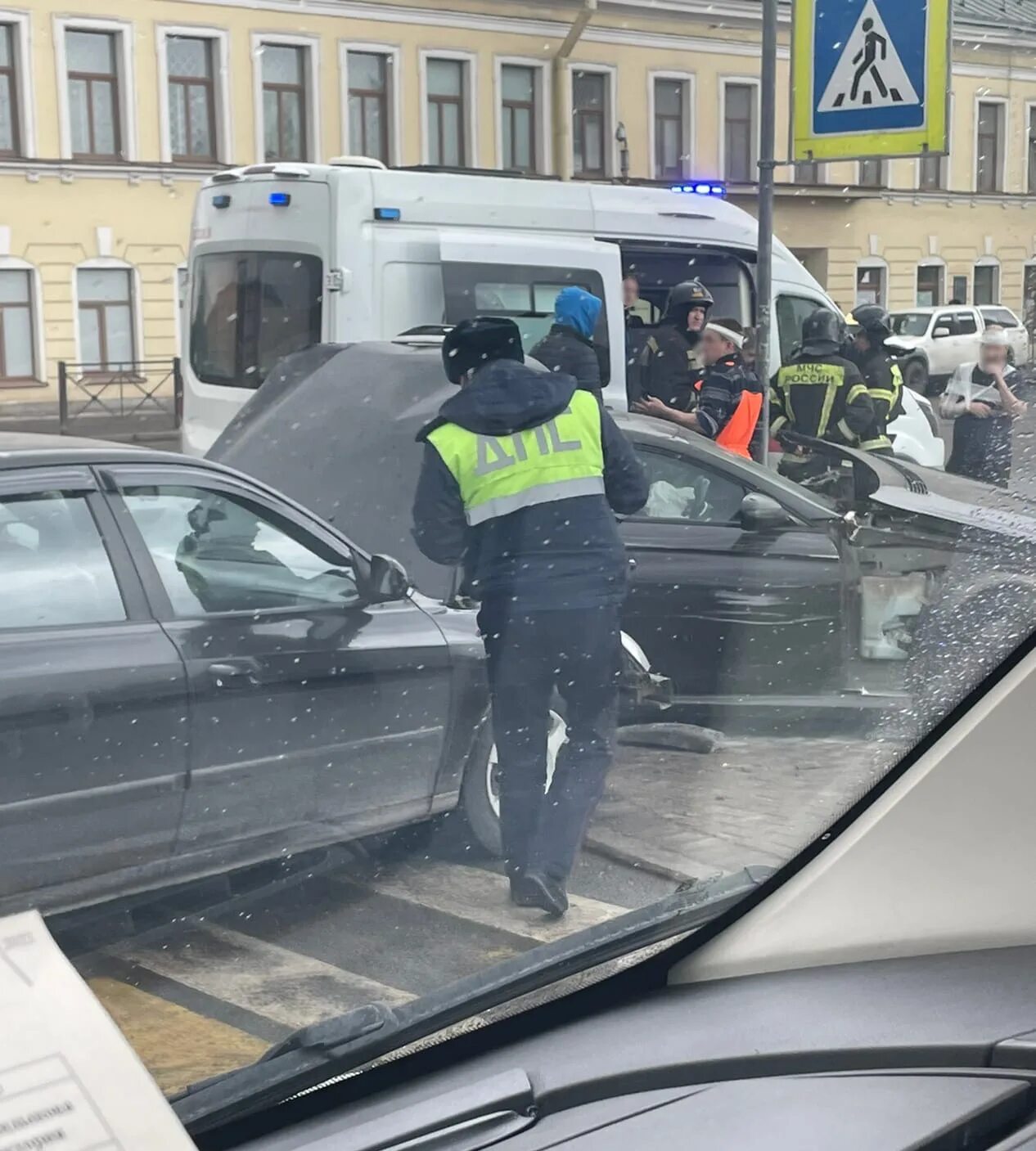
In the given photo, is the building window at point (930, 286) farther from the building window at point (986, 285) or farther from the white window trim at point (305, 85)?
the white window trim at point (305, 85)

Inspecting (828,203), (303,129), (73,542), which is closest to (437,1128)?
(73,542)

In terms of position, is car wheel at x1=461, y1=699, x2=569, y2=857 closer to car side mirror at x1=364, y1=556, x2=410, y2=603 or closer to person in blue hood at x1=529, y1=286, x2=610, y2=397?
car side mirror at x1=364, y1=556, x2=410, y2=603

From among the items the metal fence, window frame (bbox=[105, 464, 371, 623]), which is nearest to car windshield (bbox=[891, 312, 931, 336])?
window frame (bbox=[105, 464, 371, 623])

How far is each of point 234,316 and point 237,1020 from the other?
2.39 ft

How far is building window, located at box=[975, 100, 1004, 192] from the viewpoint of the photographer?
147 centimetres

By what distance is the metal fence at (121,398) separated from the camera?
1238 millimetres

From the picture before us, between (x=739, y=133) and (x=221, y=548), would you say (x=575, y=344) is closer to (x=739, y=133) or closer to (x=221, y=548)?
(x=739, y=133)

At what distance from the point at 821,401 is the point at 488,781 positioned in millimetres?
594

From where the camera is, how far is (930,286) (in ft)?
4.99

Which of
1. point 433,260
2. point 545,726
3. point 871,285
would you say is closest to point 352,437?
point 433,260

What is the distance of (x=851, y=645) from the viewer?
1.68 metres

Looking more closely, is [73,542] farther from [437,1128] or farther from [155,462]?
[437,1128]

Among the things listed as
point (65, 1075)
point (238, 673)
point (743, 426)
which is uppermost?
point (743, 426)

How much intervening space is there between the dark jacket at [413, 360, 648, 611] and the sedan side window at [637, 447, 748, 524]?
2 centimetres
